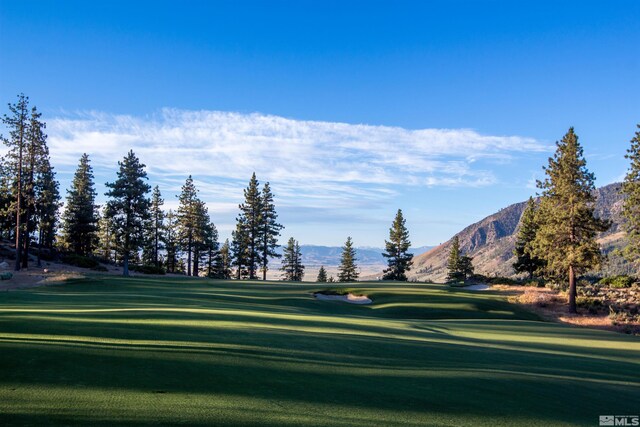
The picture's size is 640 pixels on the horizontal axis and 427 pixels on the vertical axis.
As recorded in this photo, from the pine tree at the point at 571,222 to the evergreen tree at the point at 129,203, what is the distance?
39.4m

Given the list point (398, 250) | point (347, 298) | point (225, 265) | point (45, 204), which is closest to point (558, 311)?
point (347, 298)

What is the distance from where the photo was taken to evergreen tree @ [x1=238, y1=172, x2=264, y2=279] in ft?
207

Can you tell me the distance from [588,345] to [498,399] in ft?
37.8

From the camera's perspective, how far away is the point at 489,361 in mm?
10148

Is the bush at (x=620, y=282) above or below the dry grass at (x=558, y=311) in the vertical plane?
above

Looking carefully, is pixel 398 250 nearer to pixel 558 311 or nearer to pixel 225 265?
pixel 225 265

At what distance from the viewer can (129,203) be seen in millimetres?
46594

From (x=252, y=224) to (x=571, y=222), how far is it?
42.3m

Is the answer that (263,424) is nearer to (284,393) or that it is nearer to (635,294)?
(284,393)

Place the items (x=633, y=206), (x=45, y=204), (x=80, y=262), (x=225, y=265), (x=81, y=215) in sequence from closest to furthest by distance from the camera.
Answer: (x=633, y=206)
(x=45, y=204)
(x=80, y=262)
(x=81, y=215)
(x=225, y=265)

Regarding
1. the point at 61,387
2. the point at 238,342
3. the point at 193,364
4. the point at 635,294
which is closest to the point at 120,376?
the point at 61,387

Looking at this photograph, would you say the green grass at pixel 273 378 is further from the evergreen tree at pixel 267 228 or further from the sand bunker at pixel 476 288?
the evergreen tree at pixel 267 228

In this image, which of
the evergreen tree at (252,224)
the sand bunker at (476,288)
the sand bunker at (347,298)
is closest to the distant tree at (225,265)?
the evergreen tree at (252,224)

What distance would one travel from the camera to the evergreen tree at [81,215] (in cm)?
5988
